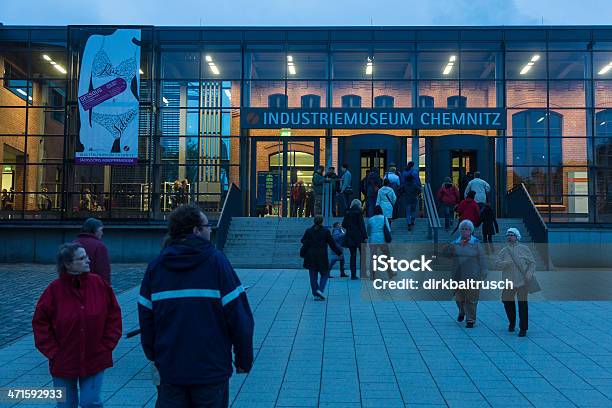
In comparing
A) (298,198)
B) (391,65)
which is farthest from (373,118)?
(298,198)

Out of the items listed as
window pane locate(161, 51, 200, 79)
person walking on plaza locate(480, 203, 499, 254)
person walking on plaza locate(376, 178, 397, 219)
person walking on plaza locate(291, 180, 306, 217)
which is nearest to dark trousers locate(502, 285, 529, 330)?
person walking on plaza locate(480, 203, 499, 254)

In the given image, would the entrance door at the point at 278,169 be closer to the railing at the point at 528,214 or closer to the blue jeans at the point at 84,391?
the railing at the point at 528,214

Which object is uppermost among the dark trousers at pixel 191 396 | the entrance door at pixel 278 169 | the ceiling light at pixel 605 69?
the ceiling light at pixel 605 69

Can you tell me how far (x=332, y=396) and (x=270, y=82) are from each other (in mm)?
18436

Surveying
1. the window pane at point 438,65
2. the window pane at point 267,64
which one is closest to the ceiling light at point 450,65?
the window pane at point 438,65

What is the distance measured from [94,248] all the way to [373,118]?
55.5 feet

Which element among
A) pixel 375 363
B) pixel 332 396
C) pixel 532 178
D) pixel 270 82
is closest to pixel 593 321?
pixel 375 363

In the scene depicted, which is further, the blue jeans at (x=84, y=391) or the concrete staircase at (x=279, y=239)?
the concrete staircase at (x=279, y=239)

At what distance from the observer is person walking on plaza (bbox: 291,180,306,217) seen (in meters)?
21.3

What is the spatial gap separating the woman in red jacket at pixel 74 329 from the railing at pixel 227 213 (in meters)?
12.2

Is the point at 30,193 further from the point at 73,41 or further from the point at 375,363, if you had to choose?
the point at 375,363

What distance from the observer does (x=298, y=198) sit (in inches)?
840

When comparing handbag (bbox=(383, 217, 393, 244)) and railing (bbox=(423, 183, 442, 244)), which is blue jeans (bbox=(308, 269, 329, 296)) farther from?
railing (bbox=(423, 183, 442, 244))

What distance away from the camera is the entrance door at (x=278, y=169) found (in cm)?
2258
